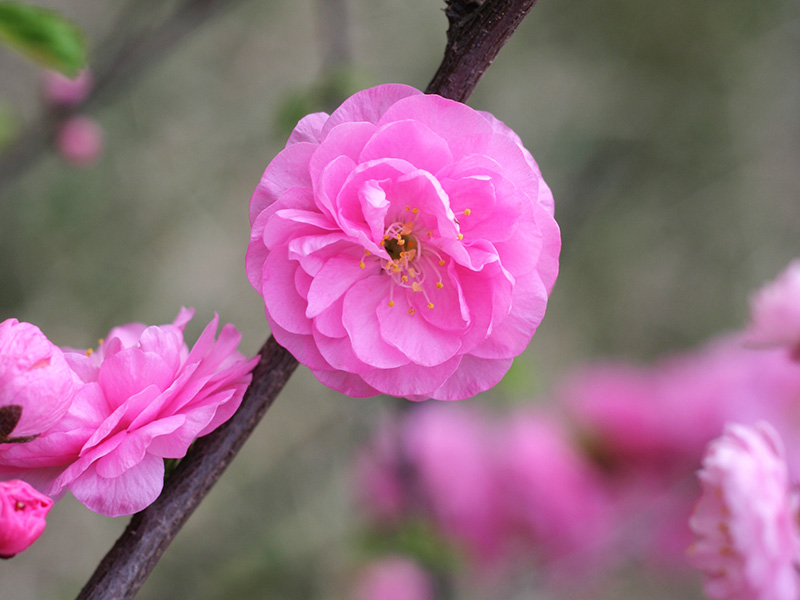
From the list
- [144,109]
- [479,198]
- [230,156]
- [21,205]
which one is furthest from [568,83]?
[479,198]

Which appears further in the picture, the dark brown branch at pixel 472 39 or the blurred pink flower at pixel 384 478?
the blurred pink flower at pixel 384 478

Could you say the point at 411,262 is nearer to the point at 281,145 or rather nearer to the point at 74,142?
the point at 74,142

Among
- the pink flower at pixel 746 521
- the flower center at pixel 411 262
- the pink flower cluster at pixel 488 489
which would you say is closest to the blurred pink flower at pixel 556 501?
the pink flower cluster at pixel 488 489

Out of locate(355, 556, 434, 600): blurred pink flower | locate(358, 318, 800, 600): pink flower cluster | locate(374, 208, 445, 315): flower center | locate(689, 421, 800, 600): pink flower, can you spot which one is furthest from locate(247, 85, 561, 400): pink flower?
locate(355, 556, 434, 600): blurred pink flower

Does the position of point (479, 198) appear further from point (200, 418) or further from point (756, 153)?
point (756, 153)

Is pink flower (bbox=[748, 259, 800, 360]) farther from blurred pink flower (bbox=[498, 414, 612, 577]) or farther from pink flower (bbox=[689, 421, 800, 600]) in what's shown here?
blurred pink flower (bbox=[498, 414, 612, 577])

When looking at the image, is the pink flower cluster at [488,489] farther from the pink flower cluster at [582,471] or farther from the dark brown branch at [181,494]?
the dark brown branch at [181,494]
